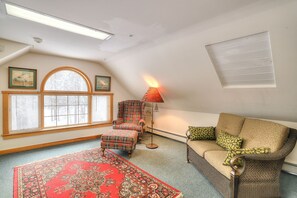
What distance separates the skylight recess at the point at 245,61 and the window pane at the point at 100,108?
11.2 ft

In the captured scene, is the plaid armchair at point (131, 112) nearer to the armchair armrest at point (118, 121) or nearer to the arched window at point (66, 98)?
the armchair armrest at point (118, 121)

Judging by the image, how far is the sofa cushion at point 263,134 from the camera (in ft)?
6.22

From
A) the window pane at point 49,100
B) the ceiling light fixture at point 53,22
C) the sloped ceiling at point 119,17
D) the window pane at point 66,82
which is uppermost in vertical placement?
the ceiling light fixture at point 53,22

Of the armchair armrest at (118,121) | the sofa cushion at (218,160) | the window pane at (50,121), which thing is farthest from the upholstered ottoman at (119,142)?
the window pane at (50,121)

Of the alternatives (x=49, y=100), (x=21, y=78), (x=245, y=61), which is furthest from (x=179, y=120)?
(x=21, y=78)

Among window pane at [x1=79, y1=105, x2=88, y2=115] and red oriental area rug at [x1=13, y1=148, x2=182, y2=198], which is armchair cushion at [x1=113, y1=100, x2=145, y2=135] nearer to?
window pane at [x1=79, y1=105, x2=88, y2=115]

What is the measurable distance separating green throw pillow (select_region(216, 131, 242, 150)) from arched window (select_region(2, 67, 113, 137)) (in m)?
3.26

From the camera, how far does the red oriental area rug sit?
6.42 feet

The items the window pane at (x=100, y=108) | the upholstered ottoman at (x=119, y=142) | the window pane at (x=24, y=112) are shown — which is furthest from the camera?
the window pane at (x=100, y=108)

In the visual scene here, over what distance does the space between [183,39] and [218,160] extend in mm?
1821

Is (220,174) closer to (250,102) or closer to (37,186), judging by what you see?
(250,102)

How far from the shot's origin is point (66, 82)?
12.9 ft

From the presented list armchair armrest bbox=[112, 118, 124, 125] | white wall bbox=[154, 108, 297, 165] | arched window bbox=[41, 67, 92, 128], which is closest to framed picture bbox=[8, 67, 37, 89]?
arched window bbox=[41, 67, 92, 128]

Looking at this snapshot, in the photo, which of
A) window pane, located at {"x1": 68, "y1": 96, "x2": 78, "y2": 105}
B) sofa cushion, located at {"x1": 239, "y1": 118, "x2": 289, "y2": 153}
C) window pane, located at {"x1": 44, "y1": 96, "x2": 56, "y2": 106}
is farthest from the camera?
window pane, located at {"x1": 68, "y1": 96, "x2": 78, "y2": 105}
